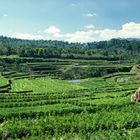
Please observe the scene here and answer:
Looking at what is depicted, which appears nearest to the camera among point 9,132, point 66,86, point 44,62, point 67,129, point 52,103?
point 9,132

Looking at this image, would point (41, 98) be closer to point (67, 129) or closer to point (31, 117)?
point (31, 117)

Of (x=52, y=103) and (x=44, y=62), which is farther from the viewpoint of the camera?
A: (x=44, y=62)

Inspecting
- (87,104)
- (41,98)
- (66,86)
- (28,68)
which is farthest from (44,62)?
(87,104)

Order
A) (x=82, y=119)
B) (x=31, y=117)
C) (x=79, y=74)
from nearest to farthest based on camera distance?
(x=82, y=119) → (x=31, y=117) → (x=79, y=74)

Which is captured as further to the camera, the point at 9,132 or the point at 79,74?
the point at 79,74

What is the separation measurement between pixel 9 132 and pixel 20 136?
4.46 ft

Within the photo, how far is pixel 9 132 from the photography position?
4488cm

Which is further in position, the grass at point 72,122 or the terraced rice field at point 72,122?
the grass at point 72,122

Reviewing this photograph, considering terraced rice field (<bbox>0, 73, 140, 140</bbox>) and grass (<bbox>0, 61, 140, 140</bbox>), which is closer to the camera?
terraced rice field (<bbox>0, 73, 140, 140</bbox>)

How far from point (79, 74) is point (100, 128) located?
4318 inches

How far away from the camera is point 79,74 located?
159000mm

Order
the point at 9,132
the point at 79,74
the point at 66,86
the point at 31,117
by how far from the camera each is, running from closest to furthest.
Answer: the point at 9,132, the point at 31,117, the point at 66,86, the point at 79,74

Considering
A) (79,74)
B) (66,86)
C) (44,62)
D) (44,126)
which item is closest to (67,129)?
(44,126)

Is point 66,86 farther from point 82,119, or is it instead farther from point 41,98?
point 82,119
